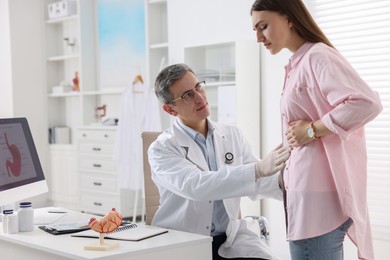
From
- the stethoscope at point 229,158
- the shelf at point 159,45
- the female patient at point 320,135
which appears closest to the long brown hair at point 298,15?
the female patient at point 320,135

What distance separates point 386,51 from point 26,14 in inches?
186

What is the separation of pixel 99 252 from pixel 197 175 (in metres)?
0.53

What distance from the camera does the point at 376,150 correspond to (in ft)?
13.1

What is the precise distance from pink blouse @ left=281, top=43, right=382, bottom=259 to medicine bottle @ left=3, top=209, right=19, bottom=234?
1.07m

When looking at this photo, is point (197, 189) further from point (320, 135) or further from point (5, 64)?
point (5, 64)

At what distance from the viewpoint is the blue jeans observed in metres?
1.79

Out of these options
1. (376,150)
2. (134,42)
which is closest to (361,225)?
(376,150)

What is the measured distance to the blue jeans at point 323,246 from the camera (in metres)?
1.79

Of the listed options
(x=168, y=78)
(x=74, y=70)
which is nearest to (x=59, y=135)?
(x=74, y=70)

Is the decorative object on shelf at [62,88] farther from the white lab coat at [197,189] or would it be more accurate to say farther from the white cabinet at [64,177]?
the white lab coat at [197,189]

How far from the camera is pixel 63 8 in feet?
23.1

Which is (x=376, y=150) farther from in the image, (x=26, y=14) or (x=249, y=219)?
(x=26, y=14)

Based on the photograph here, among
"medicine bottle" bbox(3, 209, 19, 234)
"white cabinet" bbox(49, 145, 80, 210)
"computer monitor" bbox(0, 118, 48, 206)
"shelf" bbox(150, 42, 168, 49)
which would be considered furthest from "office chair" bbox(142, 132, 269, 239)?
"white cabinet" bbox(49, 145, 80, 210)

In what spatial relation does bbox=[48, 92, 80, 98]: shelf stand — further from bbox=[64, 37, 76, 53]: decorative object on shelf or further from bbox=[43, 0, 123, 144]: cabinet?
bbox=[64, 37, 76, 53]: decorative object on shelf
